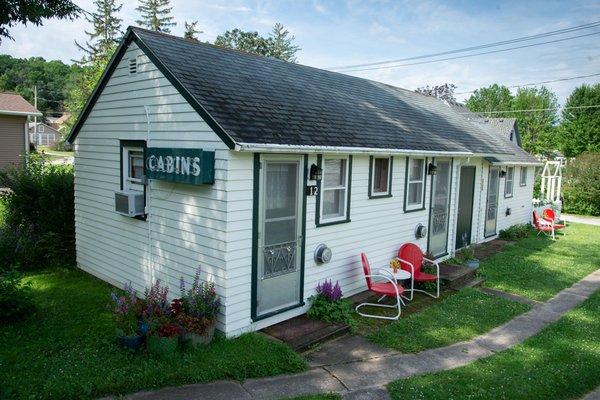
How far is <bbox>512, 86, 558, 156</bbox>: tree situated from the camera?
1976 inches

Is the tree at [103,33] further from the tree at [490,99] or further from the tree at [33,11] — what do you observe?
the tree at [490,99]

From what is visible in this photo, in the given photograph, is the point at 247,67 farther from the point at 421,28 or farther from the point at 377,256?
the point at 421,28

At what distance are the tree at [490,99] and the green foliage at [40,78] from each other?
66.3m

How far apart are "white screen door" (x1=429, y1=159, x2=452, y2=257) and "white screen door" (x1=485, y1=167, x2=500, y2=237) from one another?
4115mm

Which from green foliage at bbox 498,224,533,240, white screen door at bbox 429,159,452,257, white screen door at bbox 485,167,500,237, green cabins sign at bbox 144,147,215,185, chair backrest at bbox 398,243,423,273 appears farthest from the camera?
green foliage at bbox 498,224,533,240

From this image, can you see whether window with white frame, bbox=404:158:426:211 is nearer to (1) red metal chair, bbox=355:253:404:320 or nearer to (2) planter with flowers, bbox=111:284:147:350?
(1) red metal chair, bbox=355:253:404:320

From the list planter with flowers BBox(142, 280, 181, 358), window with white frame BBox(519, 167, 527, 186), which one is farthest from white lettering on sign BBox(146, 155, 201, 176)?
window with white frame BBox(519, 167, 527, 186)

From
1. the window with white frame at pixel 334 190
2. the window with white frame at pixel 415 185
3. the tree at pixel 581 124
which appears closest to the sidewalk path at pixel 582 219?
the window with white frame at pixel 415 185

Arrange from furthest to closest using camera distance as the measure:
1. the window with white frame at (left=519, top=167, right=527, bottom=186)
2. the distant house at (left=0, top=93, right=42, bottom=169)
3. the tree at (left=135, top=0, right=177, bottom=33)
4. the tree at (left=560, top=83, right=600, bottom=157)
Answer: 1. the tree at (left=135, top=0, right=177, bottom=33)
2. the tree at (left=560, top=83, right=600, bottom=157)
3. the distant house at (left=0, top=93, right=42, bottom=169)
4. the window with white frame at (left=519, top=167, right=527, bottom=186)

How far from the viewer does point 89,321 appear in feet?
22.7

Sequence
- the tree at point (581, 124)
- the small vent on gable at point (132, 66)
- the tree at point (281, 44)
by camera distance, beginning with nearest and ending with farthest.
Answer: the small vent on gable at point (132, 66) → the tree at point (581, 124) → the tree at point (281, 44)

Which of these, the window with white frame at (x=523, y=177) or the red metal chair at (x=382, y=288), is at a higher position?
the window with white frame at (x=523, y=177)

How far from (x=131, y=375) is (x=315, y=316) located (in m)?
3.04

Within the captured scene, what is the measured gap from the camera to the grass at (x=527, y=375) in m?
5.23
